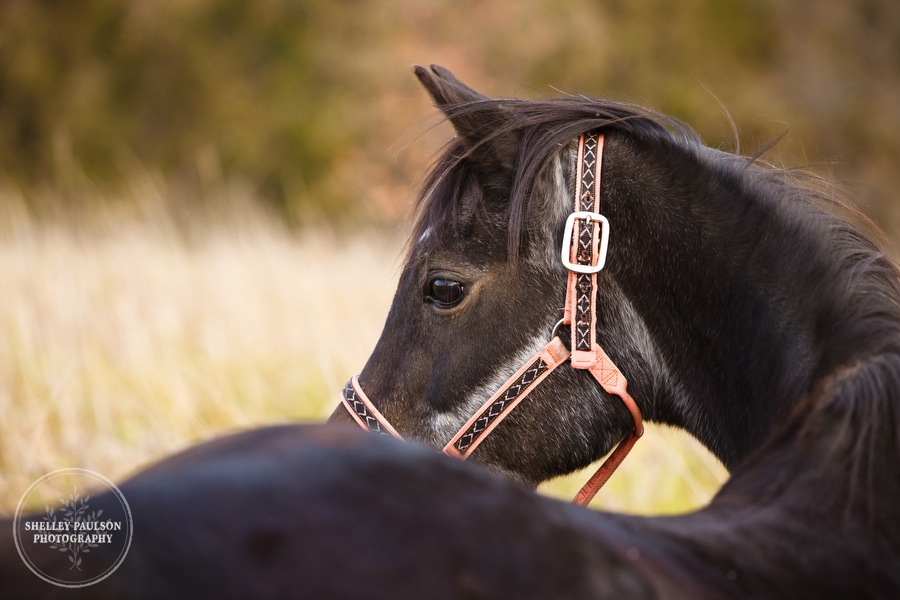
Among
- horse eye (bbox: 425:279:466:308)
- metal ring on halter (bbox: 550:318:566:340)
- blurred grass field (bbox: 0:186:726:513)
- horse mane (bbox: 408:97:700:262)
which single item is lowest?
blurred grass field (bbox: 0:186:726:513)

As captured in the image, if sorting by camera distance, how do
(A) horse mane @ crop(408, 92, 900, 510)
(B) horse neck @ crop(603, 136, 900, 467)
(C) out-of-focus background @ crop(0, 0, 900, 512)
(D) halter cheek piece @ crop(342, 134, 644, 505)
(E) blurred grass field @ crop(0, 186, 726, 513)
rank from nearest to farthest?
(A) horse mane @ crop(408, 92, 900, 510) → (B) horse neck @ crop(603, 136, 900, 467) → (D) halter cheek piece @ crop(342, 134, 644, 505) → (E) blurred grass field @ crop(0, 186, 726, 513) → (C) out-of-focus background @ crop(0, 0, 900, 512)

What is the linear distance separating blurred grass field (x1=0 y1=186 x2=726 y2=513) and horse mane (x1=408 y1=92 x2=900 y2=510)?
1.37 metres

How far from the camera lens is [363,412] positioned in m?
2.11

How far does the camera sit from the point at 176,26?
14703mm

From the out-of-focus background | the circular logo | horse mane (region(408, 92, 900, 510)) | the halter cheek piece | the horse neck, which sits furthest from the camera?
the out-of-focus background

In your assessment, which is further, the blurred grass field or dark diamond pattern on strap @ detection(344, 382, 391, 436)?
the blurred grass field

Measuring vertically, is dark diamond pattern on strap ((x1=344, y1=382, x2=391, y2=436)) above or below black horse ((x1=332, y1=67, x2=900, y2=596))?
below

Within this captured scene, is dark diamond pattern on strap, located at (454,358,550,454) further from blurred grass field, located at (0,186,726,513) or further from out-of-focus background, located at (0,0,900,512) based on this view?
out-of-focus background, located at (0,0,900,512)

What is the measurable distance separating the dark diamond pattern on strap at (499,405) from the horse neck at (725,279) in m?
0.29

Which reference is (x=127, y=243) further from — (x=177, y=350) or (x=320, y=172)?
(x=320, y=172)

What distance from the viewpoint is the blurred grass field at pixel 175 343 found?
428cm

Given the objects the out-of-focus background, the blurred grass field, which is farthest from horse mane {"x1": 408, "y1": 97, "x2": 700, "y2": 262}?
the out-of-focus background

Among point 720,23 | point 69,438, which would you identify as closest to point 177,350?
point 69,438

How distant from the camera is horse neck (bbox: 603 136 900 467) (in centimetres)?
175
